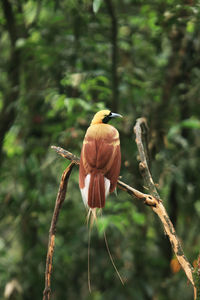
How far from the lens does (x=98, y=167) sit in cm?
185

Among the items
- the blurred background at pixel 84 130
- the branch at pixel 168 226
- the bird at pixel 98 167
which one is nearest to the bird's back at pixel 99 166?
the bird at pixel 98 167

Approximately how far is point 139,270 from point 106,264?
0.34 m

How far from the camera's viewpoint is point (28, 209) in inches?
153

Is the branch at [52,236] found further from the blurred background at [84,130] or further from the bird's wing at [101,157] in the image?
the blurred background at [84,130]

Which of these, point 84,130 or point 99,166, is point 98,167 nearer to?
point 99,166

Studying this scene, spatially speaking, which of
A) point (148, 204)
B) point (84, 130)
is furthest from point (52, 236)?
point (84, 130)

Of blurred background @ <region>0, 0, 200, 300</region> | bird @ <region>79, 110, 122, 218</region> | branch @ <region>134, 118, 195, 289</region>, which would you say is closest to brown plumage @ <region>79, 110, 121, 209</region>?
bird @ <region>79, 110, 122, 218</region>

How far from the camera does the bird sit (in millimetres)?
1751

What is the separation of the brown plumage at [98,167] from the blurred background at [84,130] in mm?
1448

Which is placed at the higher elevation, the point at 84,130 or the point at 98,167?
the point at 98,167

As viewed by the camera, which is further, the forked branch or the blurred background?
A: the blurred background

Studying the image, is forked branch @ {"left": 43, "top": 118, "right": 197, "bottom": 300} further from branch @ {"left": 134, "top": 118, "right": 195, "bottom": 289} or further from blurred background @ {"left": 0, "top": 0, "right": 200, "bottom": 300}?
blurred background @ {"left": 0, "top": 0, "right": 200, "bottom": 300}

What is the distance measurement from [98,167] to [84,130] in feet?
6.43

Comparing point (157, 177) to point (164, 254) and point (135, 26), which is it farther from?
point (135, 26)
